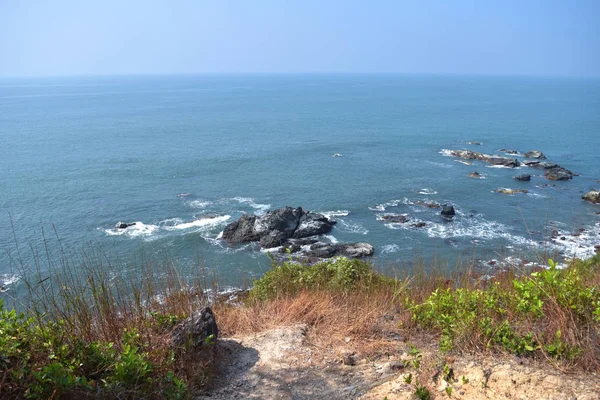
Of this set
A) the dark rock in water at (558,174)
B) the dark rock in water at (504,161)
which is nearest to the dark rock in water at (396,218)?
the dark rock in water at (558,174)

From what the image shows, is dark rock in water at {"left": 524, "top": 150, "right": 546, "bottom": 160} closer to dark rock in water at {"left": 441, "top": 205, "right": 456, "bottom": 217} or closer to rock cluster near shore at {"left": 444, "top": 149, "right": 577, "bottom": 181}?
rock cluster near shore at {"left": 444, "top": 149, "right": 577, "bottom": 181}

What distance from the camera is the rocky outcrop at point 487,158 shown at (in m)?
54.2

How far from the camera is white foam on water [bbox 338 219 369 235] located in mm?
36531

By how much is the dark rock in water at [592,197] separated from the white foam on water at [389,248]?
21221 millimetres

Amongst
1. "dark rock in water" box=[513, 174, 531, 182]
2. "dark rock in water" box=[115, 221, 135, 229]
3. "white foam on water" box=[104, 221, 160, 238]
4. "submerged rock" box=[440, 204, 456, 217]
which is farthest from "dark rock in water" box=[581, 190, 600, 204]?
"dark rock in water" box=[115, 221, 135, 229]

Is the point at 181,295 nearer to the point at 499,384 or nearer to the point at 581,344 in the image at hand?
the point at 499,384

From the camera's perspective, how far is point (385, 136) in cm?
7338

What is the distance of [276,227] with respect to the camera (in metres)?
35.6

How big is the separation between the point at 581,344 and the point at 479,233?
105 feet

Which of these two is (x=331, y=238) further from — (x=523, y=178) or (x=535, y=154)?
(x=535, y=154)

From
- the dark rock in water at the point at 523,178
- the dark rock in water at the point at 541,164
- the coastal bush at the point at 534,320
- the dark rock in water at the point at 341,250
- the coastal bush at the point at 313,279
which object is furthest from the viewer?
the dark rock in water at the point at 541,164

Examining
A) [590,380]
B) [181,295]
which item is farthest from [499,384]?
[181,295]

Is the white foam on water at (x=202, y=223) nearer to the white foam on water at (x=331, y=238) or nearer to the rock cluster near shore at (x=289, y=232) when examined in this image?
the rock cluster near shore at (x=289, y=232)

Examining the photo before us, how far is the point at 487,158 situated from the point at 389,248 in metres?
29.6
